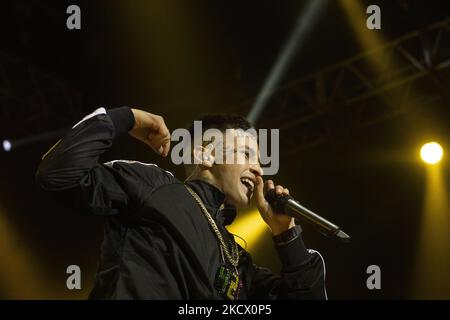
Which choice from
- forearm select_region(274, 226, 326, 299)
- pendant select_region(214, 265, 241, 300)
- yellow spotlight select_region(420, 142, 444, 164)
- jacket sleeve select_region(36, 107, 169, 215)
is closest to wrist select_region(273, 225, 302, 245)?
forearm select_region(274, 226, 326, 299)

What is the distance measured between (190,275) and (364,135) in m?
3.60

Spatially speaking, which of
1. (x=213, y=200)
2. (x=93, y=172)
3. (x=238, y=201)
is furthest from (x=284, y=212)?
(x=93, y=172)

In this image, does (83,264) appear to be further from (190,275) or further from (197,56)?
(190,275)

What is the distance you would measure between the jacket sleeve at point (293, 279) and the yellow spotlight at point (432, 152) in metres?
2.89

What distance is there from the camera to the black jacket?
4.74 ft

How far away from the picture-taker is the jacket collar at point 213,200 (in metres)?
1.79

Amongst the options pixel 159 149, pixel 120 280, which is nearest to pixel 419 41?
pixel 159 149

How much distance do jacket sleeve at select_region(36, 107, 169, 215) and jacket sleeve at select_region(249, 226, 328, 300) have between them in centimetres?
51

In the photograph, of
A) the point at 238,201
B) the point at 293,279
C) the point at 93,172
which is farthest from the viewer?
the point at 238,201

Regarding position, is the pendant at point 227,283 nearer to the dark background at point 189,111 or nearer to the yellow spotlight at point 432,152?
the dark background at point 189,111

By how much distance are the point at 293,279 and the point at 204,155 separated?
0.51 metres

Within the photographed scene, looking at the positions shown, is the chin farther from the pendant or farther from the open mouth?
the pendant

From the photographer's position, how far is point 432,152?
4.51 m

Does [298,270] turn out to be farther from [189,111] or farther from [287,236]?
[189,111]
